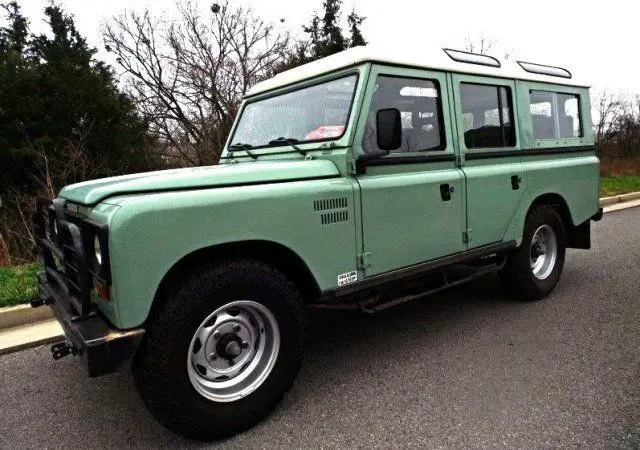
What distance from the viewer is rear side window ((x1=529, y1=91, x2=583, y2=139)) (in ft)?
13.9

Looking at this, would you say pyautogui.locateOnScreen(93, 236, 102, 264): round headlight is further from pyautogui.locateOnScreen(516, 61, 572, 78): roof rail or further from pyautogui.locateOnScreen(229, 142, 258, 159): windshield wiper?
pyautogui.locateOnScreen(516, 61, 572, 78): roof rail

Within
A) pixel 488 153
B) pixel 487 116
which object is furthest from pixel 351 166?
pixel 487 116

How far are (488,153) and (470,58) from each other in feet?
2.68

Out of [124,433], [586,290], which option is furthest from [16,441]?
[586,290]

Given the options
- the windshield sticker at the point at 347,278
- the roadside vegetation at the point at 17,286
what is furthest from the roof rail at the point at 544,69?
the roadside vegetation at the point at 17,286

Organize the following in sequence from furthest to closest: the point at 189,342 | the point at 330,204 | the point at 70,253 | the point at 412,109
A: the point at 412,109 < the point at 330,204 < the point at 70,253 < the point at 189,342

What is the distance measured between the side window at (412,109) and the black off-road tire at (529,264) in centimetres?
145

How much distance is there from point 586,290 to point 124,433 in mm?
4539

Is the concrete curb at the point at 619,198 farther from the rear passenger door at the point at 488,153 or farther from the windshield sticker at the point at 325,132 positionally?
the windshield sticker at the point at 325,132

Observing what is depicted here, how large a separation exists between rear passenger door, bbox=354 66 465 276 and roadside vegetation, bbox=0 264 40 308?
3242 millimetres

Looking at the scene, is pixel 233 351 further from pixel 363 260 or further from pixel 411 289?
pixel 411 289

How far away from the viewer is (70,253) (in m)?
2.49

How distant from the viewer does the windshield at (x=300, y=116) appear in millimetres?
2986

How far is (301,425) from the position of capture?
2.54 metres
